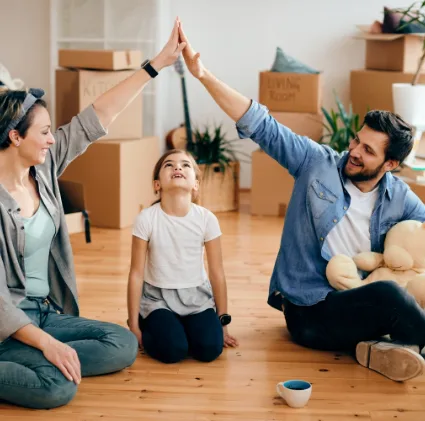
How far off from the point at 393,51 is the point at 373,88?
12.1 inches

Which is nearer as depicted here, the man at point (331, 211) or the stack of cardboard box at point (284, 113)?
the man at point (331, 211)

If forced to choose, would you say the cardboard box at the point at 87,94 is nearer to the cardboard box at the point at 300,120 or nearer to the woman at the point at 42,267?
the cardboard box at the point at 300,120

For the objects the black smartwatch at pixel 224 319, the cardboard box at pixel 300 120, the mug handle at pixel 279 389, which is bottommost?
the mug handle at pixel 279 389

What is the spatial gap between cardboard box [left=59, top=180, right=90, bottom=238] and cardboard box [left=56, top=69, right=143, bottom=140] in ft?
3.31

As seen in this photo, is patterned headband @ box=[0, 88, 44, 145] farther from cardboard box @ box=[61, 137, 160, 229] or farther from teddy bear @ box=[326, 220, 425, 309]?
cardboard box @ box=[61, 137, 160, 229]

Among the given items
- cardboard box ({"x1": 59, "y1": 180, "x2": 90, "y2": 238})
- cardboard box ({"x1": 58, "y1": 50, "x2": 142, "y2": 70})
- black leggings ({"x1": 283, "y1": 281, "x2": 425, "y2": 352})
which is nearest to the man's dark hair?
black leggings ({"x1": 283, "y1": 281, "x2": 425, "y2": 352})

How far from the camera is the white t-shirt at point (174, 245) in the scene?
298 cm

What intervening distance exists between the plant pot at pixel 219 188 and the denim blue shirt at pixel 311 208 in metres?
2.53

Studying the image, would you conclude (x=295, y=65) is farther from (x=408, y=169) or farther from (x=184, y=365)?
(x=184, y=365)

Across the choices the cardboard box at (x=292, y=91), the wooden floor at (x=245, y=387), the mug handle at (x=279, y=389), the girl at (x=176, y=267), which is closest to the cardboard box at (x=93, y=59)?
the cardboard box at (x=292, y=91)

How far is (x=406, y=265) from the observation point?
293cm

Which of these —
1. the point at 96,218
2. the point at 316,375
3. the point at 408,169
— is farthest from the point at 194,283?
the point at 96,218

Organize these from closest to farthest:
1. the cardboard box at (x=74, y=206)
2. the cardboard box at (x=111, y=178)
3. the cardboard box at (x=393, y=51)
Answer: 1. the cardboard box at (x=74, y=206)
2. the cardboard box at (x=111, y=178)
3. the cardboard box at (x=393, y=51)

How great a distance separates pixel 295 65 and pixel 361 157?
2619 millimetres
